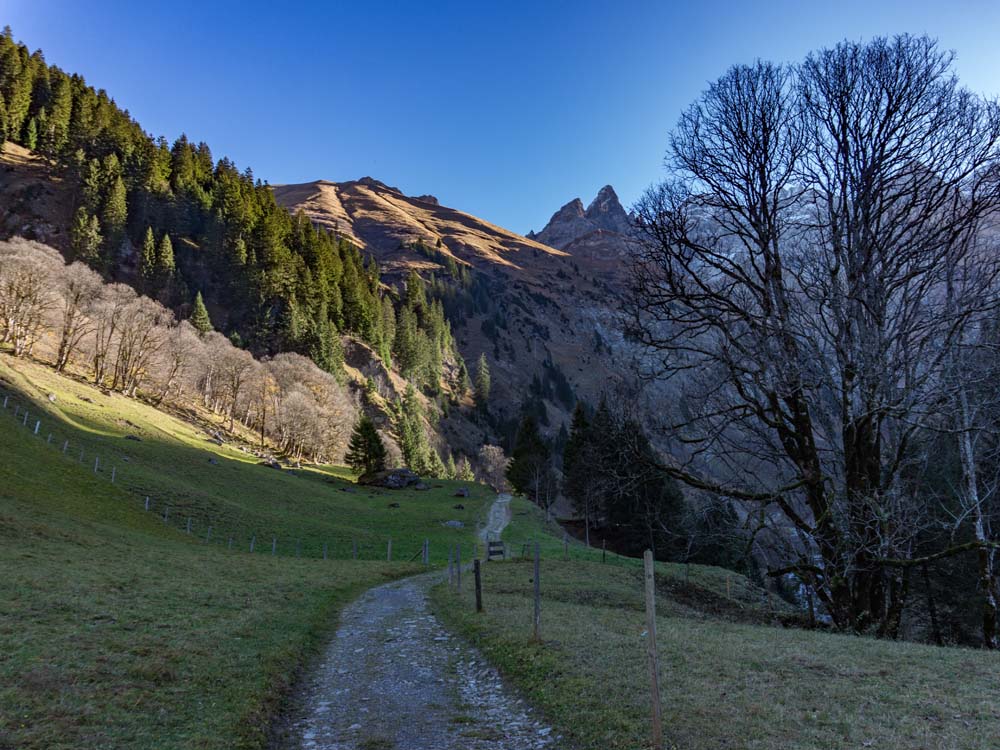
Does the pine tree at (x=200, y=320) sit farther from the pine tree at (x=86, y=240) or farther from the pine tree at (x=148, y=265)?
the pine tree at (x=86, y=240)

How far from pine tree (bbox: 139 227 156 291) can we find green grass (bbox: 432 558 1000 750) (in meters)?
122

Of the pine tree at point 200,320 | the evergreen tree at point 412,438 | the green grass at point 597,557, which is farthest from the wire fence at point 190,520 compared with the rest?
the evergreen tree at point 412,438

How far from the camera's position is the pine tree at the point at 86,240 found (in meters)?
101

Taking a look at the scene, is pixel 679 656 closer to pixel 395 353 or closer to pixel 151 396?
pixel 151 396

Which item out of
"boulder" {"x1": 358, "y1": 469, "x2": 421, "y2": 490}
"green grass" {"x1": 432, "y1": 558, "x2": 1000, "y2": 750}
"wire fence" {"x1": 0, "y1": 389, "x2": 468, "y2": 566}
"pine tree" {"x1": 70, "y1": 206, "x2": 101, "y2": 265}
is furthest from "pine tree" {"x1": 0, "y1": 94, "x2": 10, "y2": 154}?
"green grass" {"x1": 432, "y1": 558, "x2": 1000, "y2": 750}

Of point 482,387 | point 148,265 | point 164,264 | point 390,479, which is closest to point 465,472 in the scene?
point 390,479

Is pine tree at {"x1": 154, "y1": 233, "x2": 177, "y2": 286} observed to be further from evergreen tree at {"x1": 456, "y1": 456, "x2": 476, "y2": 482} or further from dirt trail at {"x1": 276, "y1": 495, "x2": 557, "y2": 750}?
dirt trail at {"x1": 276, "y1": 495, "x2": 557, "y2": 750}

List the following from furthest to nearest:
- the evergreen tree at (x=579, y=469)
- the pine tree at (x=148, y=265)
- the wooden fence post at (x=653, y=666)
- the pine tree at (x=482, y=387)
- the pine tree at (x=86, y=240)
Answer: the pine tree at (x=482, y=387) → the pine tree at (x=148, y=265) → the pine tree at (x=86, y=240) → the evergreen tree at (x=579, y=469) → the wooden fence post at (x=653, y=666)

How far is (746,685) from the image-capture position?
311 inches

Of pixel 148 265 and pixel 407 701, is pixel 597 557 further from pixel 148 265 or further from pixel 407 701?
pixel 148 265

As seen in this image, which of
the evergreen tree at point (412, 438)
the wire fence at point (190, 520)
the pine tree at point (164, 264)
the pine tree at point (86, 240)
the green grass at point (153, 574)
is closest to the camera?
the green grass at point (153, 574)

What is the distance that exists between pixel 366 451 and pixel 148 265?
71.0m

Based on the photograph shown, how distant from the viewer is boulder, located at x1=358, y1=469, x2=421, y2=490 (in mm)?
71062

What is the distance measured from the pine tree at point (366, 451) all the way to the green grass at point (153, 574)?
14.1m
